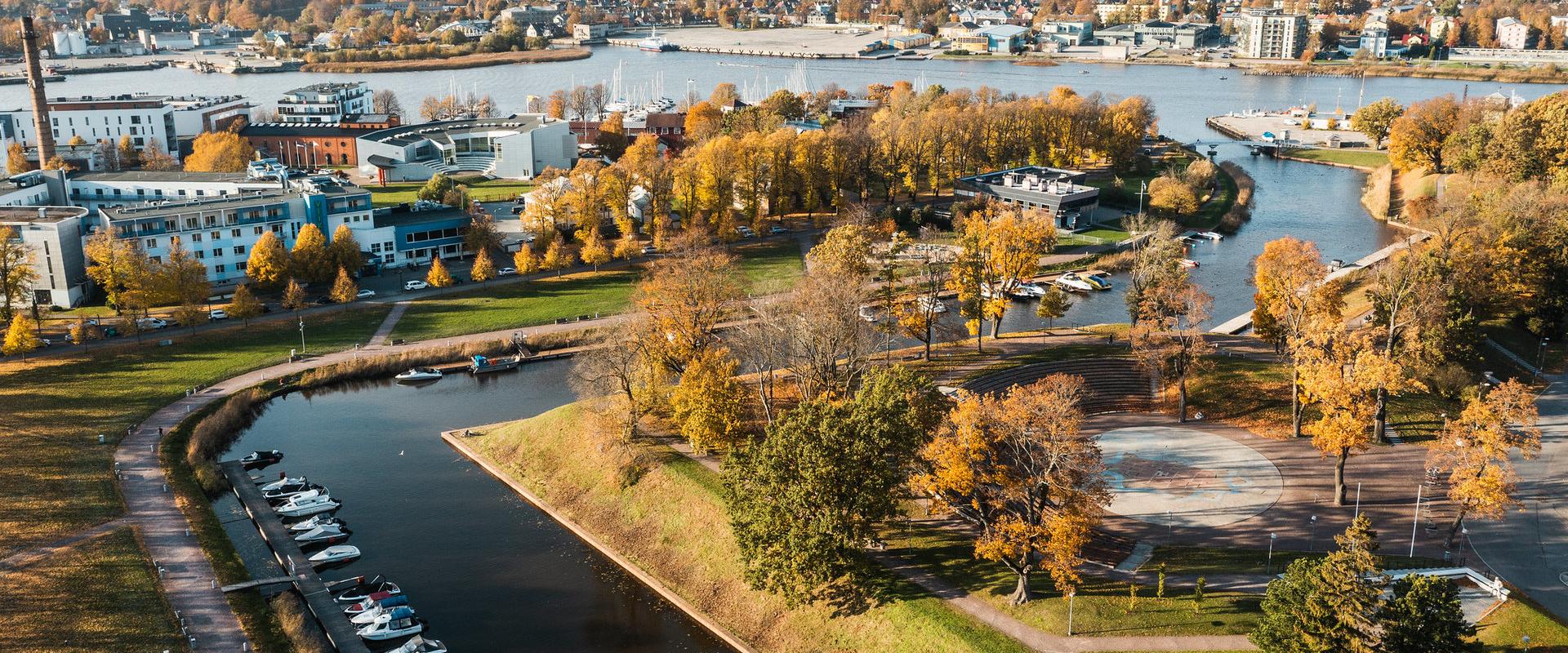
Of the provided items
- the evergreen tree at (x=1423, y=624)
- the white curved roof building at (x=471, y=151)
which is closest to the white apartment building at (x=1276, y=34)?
the white curved roof building at (x=471, y=151)

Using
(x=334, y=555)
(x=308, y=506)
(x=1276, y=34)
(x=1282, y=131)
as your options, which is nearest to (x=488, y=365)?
(x=308, y=506)

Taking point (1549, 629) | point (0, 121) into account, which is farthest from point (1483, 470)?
point (0, 121)

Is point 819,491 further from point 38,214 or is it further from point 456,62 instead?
point 456,62

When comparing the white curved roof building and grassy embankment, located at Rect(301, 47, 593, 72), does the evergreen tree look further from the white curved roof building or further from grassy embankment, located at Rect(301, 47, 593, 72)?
grassy embankment, located at Rect(301, 47, 593, 72)

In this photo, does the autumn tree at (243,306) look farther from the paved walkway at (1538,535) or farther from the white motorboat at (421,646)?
the paved walkway at (1538,535)

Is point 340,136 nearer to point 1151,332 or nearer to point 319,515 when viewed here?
point 319,515
